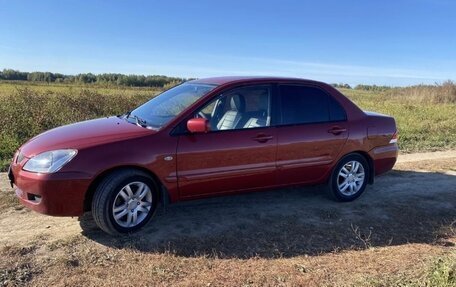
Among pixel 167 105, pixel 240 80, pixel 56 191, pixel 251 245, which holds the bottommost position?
pixel 251 245

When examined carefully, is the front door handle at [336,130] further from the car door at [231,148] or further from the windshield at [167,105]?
the windshield at [167,105]

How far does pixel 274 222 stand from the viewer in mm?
5387

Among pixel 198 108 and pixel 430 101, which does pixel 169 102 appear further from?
pixel 430 101

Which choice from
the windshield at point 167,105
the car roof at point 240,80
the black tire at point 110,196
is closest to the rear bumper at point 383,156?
the car roof at point 240,80

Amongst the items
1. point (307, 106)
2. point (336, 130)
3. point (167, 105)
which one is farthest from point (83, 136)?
point (336, 130)

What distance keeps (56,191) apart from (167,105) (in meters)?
1.79

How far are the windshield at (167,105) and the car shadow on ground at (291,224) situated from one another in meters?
1.16

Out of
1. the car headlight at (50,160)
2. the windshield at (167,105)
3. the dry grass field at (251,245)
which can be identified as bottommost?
the dry grass field at (251,245)

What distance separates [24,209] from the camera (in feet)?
18.3

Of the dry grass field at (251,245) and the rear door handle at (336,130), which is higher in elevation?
the rear door handle at (336,130)

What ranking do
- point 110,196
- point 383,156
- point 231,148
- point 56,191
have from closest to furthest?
point 56,191, point 110,196, point 231,148, point 383,156

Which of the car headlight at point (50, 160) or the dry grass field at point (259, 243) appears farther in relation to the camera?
the car headlight at point (50, 160)

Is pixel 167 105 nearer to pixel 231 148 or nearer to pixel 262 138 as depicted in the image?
pixel 231 148

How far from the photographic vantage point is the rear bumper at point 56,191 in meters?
4.37
